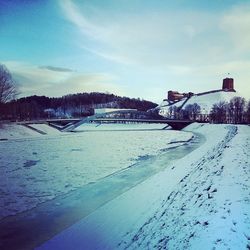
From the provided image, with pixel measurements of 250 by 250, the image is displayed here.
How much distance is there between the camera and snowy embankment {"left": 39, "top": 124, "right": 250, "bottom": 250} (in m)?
7.13

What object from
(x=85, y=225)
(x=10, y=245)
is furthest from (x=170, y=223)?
(x=10, y=245)

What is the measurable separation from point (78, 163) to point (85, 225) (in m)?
12.6

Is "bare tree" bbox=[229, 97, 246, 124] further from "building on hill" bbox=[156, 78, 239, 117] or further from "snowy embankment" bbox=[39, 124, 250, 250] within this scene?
"snowy embankment" bbox=[39, 124, 250, 250]

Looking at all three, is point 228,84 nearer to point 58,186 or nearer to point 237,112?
point 237,112

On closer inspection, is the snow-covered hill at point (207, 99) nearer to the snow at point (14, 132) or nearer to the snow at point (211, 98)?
the snow at point (211, 98)

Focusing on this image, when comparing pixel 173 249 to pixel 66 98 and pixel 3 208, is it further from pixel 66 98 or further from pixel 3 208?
pixel 66 98

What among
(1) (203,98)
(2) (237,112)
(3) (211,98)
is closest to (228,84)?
(3) (211,98)

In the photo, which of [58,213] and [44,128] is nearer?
[58,213]

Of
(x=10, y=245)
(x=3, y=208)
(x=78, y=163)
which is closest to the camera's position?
(x=10, y=245)

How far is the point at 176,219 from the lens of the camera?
9.10 metres

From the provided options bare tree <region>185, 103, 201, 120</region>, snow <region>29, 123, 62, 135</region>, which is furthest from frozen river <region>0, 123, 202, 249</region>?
bare tree <region>185, 103, 201, 120</region>

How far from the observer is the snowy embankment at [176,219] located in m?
7.13

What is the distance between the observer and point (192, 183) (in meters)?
13.4

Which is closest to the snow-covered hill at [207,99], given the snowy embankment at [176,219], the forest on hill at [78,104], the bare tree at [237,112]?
the forest on hill at [78,104]
